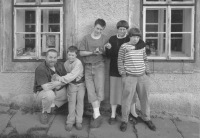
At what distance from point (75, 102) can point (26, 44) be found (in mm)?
1694

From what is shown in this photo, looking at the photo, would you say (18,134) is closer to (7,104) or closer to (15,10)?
(7,104)

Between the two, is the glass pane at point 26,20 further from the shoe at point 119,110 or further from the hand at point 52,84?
the shoe at point 119,110

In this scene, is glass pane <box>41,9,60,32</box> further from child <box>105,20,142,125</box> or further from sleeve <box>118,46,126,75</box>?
sleeve <box>118,46,126,75</box>

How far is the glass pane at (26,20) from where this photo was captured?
5.16 metres

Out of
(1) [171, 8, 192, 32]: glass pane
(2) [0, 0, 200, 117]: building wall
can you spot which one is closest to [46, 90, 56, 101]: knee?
(2) [0, 0, 200, 117]: building wall

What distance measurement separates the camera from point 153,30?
5227 mm

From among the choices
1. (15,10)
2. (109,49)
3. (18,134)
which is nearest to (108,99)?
(109,49)

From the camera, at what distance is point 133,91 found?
170 inches

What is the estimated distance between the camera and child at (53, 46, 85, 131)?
14.5ft

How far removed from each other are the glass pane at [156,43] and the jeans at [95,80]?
1184mm

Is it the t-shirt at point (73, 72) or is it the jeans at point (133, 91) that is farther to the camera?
the t-shirt at point (73, 72)

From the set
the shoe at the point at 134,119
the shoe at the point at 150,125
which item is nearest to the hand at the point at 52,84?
the shoe at the point at 134,119

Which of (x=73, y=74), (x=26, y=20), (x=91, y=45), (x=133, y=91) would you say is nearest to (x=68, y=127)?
(x=73, y=74)

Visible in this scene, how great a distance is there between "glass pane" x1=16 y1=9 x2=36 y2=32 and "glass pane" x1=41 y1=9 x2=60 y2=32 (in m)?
0.19
